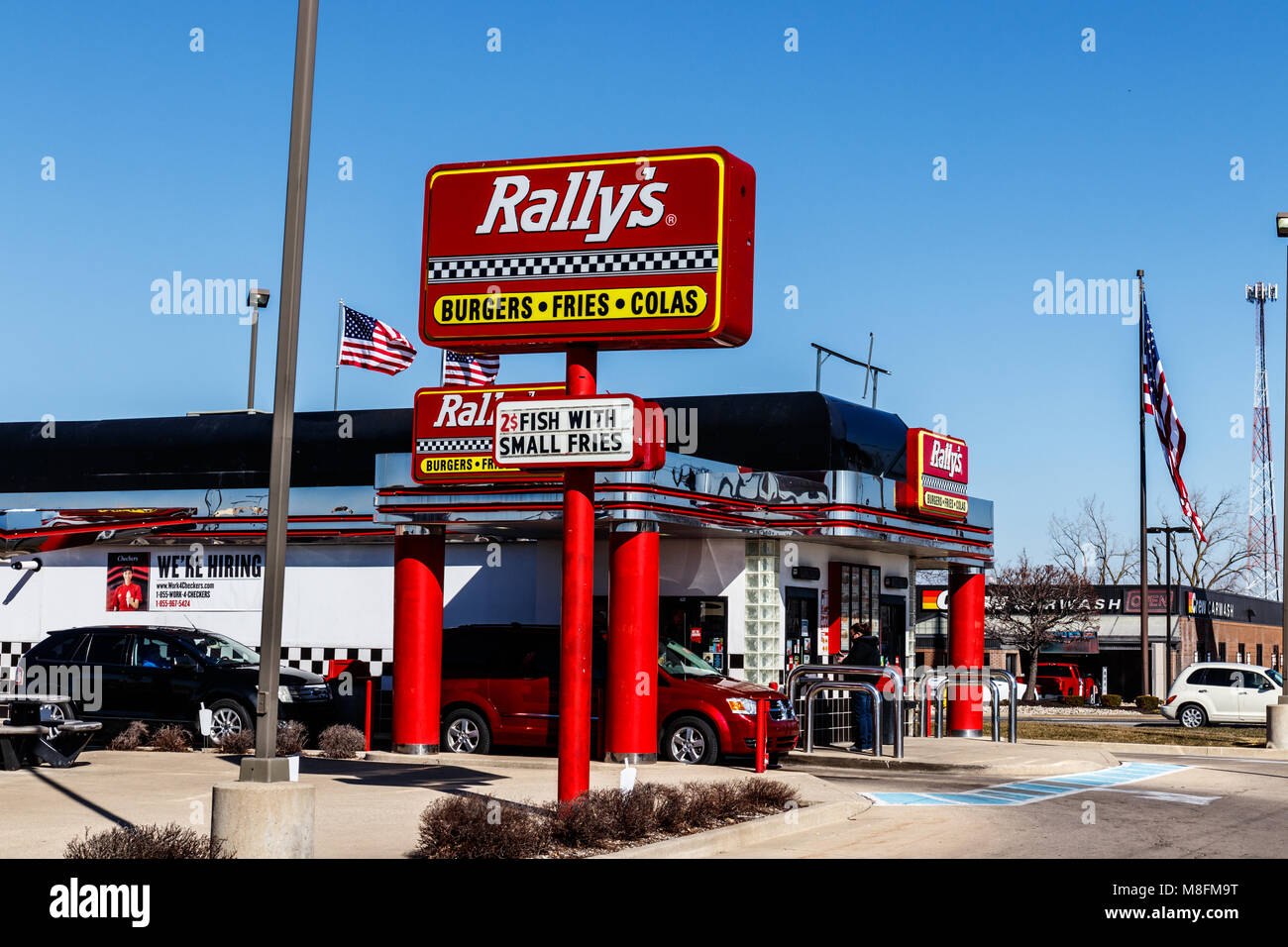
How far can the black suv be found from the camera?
21.7m

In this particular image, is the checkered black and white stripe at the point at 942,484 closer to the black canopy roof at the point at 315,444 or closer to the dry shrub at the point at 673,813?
the black canopy roof at the point at 315,444

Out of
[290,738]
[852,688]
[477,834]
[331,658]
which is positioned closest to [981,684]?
[852,688]

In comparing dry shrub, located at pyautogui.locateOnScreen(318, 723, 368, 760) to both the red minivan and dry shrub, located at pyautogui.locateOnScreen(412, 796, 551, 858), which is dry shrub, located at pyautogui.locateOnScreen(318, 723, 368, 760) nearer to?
the red minivan

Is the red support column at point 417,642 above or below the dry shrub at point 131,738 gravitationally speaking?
above

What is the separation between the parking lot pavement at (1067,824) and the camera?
508 inches

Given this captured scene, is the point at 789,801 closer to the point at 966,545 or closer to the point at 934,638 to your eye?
the point at 966,545

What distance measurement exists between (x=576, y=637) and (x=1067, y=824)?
5494 millimetres

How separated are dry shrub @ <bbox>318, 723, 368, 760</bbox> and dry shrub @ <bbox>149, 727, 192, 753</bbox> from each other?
196 cm

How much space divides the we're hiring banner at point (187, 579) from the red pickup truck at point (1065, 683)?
1606 inches

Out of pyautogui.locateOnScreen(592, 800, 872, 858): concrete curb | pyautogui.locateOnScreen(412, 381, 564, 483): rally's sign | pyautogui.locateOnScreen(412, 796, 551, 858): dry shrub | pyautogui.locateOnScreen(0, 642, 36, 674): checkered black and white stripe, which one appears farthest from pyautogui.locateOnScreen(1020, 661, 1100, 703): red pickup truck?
pyautogui.locateOnScreen(412, 796, 551, 858): dry shrub

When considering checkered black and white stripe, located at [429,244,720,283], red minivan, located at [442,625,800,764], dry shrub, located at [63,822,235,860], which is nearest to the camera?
dry shrub, located at [63,822,235,860]

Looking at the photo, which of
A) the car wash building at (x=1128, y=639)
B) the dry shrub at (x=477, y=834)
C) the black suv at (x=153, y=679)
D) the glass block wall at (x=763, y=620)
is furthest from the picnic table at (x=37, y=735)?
the car wash building at (x=1128, y=639)

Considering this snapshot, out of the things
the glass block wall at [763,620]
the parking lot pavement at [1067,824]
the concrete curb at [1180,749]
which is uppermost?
the glass block wall at [763,620]

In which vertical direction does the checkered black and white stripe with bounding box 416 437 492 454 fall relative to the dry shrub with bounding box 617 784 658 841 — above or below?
above
